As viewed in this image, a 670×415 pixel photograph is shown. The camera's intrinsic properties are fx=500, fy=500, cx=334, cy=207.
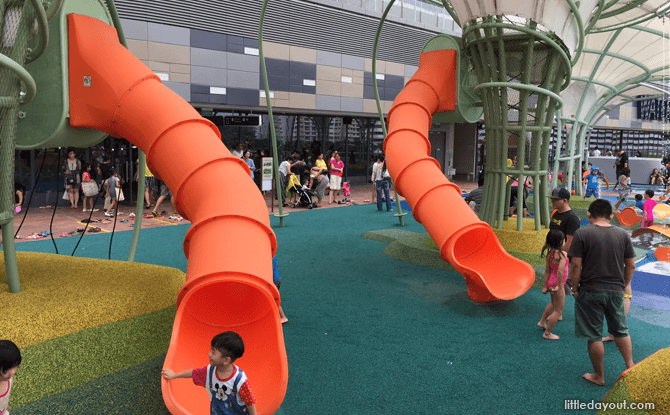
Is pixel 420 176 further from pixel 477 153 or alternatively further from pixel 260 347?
pixel 477 153

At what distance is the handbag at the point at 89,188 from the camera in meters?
15.0

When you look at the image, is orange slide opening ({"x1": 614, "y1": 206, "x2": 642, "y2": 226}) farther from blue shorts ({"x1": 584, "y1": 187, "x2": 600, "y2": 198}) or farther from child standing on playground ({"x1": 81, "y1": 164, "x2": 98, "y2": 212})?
child standing on playground ({"x1": 81, "y1": 164, "x2": 98, "y2": 212})

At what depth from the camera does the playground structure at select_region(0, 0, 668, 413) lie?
4016mm

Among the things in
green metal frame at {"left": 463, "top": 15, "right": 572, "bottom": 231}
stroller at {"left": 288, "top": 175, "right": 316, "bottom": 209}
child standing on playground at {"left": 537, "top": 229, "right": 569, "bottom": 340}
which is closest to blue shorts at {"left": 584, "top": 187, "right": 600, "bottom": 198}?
green metal frame at {"left": 463, "top": 15, "right": 572, "bottom": 231}

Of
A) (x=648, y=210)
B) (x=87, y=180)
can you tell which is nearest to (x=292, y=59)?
(x=87, y=180)

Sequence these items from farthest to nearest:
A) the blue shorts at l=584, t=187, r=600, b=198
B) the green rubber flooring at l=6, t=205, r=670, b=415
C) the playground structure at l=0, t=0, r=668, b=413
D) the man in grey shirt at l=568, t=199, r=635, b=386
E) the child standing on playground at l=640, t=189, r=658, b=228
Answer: the blue shorts at l=584, t=187, r=600, b=198 → the child standing on playground at l=640, t=189, r=658, b=228 → the man in grey shirt at l=568, t=199, r=635, b=386 → the green rubber flooring at l=6, t=205, r=670, b=415 → the playground structure at l=0, t=0, r=668, b=413

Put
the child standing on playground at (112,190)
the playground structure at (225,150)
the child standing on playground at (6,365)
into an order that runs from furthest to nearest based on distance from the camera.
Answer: the child standing on playground at (112,190), the playground structure at (225,150), the child standing on playground at (6,365)

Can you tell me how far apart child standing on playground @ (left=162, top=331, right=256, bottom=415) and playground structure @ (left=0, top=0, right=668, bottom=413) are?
47 cm

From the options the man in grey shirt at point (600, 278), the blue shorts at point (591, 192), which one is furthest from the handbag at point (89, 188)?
the blue shorts at point (591, 192)

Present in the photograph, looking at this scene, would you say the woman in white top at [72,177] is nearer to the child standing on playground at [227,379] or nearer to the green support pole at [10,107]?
the green support pole at [10,107]

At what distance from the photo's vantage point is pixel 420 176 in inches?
309

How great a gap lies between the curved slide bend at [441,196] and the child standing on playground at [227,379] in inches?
178

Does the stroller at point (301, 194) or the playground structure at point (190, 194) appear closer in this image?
the playground structure at point (190, 194)

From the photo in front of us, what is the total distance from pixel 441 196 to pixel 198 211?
4.15m
